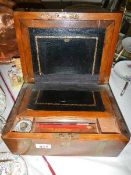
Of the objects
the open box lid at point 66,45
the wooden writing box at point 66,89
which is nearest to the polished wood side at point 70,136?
the wooden writing box at point 66,89

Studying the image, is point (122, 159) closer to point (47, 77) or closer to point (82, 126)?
point (82, 126)

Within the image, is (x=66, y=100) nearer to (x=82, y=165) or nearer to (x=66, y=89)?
(x=66, y=89)

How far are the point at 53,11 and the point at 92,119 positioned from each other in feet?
1.50

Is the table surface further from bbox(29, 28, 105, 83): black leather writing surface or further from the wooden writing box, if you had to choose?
bbox(29, 28, 105, 83): black leather writing surface

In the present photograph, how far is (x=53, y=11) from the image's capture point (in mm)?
784

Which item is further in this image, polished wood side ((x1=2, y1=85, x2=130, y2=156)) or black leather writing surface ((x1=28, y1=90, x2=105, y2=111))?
black leather writing surface ((x1=28, y1=90, x2=105, y2=111))

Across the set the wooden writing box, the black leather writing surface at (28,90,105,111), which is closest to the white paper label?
the wooden writing box

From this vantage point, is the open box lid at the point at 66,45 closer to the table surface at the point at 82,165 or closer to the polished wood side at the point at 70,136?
the polished wood side at the point at 70,136

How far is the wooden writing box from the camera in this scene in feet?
2.55

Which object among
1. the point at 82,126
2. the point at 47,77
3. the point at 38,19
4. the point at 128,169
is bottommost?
the point at 128,169

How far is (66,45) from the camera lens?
88 cm

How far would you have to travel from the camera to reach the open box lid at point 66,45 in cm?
80

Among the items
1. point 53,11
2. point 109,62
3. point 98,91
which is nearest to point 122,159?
point 98,91

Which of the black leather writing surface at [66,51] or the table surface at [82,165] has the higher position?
the black leather writing surface at [66,51]
